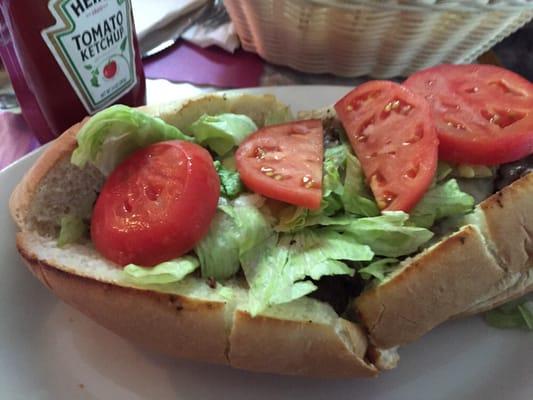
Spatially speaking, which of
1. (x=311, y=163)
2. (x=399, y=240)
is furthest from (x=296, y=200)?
(x=399, y=240)

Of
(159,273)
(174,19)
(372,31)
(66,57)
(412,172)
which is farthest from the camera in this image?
(174,19)

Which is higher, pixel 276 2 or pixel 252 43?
pixel 276 2

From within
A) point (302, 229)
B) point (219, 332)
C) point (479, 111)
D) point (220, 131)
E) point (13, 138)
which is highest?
point (479, 111)

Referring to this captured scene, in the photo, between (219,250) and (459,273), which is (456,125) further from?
(219,250)

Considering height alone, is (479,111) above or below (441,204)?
above

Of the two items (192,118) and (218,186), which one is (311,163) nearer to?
(218,186)

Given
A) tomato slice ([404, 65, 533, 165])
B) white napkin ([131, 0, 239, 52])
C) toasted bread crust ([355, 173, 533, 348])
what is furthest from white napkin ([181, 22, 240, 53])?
toasted bread crust ([355, 173, 533, 348])

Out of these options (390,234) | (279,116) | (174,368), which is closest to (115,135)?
(279,116)

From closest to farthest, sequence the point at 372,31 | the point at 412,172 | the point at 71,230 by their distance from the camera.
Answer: the point at 412,172
the point at 71,230
the point at 372,31
